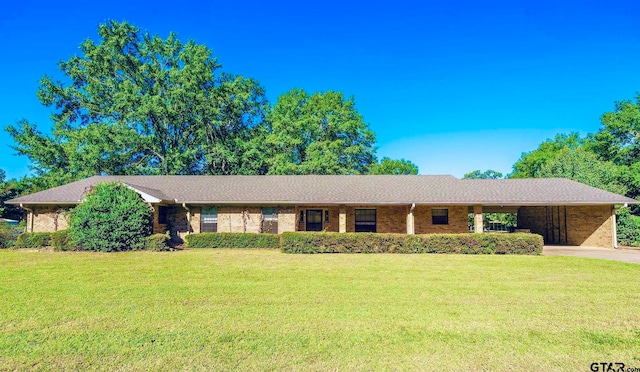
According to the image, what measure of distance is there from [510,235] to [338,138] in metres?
21.0

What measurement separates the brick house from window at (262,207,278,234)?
53 millimetres

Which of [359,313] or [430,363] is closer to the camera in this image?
[430,363]

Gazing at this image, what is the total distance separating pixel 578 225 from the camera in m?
19.4

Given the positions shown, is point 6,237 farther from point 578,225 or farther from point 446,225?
point 578,225

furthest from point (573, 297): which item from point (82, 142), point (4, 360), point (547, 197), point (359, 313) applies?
point (82, 142)

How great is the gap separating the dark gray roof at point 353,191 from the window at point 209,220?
2.54 ft

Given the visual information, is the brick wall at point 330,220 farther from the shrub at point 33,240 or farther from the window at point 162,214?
the shrub at point 33,240

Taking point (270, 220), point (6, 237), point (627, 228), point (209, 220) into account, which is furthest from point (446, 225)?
point (6, 237)

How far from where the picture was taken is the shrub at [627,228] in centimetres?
1941

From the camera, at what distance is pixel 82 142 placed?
28.8 metres

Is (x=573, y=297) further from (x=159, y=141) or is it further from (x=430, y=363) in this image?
(x=159, y=141)

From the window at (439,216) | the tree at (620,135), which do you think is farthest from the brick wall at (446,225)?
the tree at (620,135)

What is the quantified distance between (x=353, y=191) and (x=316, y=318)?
15030mm

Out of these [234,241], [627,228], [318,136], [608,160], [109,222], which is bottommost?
[234,241]
